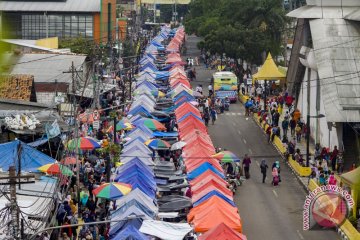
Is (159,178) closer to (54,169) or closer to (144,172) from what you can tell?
(144,172)

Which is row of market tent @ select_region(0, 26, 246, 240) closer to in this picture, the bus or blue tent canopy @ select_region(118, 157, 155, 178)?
blue tent canopy @ select_region(118, 157, 155, 178)

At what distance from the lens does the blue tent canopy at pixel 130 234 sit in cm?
1886

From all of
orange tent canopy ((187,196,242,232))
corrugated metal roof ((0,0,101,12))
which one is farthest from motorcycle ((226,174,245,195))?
corrugated metal roof ((0,0,101,12))

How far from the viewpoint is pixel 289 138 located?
138ft

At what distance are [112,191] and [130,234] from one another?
4.28 metres

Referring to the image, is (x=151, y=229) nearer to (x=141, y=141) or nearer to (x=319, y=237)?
(x=319, y=237)

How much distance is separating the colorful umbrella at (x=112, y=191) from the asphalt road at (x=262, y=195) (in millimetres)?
3801

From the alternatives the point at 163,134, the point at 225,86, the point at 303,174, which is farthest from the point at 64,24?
the point at 303,174

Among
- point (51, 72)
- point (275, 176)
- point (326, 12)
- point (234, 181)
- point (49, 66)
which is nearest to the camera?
point (234, 181)

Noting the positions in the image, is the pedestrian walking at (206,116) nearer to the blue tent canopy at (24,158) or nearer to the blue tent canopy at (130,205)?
the blue tent canopy at (24,158)

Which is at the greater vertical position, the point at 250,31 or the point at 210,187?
the point at 250,31

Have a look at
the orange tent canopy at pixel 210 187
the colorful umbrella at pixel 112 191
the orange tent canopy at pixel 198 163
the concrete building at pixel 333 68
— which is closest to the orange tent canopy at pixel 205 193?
the orange tent canopy at pixel 210 187

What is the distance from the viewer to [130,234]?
745 inches

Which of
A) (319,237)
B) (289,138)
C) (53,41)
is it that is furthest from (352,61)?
(53,41)
